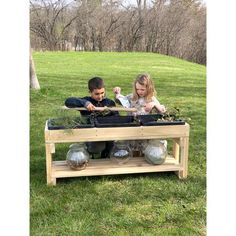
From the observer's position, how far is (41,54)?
9.84 metres

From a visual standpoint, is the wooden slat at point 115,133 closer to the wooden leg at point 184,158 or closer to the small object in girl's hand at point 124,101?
the wooden leg at point 184,158

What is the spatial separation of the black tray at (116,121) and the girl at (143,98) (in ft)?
0.76

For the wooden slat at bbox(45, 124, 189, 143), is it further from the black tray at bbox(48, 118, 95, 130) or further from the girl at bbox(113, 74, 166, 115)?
the girl at bbox(113, 74, 166, 115)

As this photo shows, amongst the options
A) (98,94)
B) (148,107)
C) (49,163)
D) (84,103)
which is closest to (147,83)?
(148,107)

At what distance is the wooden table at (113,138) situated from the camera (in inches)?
98.2

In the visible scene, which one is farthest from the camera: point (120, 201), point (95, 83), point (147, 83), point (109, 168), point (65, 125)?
point (147, 83)

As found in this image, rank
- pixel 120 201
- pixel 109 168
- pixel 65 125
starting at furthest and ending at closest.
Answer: pixel 109 168 → pixel 65 125 → pixel 120 201

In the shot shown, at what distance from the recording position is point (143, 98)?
296 centimetres

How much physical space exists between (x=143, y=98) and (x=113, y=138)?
54cm

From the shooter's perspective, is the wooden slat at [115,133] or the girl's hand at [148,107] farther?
the girl's hand at [148,107]

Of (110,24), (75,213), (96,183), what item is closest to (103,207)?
(75,213)

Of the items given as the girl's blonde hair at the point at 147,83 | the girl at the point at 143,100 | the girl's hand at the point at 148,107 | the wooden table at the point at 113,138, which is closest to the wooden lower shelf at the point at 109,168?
the wooden table at the point at 113,138

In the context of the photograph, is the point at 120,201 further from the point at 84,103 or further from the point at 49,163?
the point at 84,103
